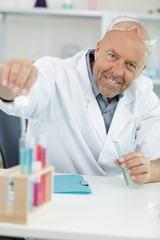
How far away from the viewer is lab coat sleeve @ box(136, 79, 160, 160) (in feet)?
5.63

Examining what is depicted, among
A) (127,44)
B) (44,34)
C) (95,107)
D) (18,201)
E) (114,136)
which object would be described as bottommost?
(44,34)

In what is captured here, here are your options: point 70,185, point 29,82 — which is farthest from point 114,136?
point 29,82

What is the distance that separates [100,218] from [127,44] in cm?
86

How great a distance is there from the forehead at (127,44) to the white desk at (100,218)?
0.60 metres

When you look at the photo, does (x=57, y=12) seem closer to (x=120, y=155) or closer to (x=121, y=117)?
(x=121, y=117)

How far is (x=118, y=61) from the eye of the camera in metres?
1.62

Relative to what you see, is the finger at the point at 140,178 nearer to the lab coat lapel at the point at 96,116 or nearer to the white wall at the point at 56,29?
the lab coat lapel at the point at 96,116

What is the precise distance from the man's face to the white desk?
532 millimetres

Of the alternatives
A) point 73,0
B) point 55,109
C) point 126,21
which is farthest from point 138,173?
point 73,0

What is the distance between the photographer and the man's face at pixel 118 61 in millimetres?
1600

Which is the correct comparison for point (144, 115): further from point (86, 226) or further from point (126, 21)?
point (86, 226)

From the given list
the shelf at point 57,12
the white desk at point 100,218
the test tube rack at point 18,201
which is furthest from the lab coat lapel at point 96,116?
the shelf at point 57,12

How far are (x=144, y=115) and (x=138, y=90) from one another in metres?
0.13

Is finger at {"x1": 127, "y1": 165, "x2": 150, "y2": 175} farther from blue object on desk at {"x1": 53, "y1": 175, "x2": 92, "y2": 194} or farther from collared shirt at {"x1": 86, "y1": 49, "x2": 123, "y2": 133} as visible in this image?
collared shirt at {"x1": 86, "y1": 49, "x2": 123, "y2": 133}
